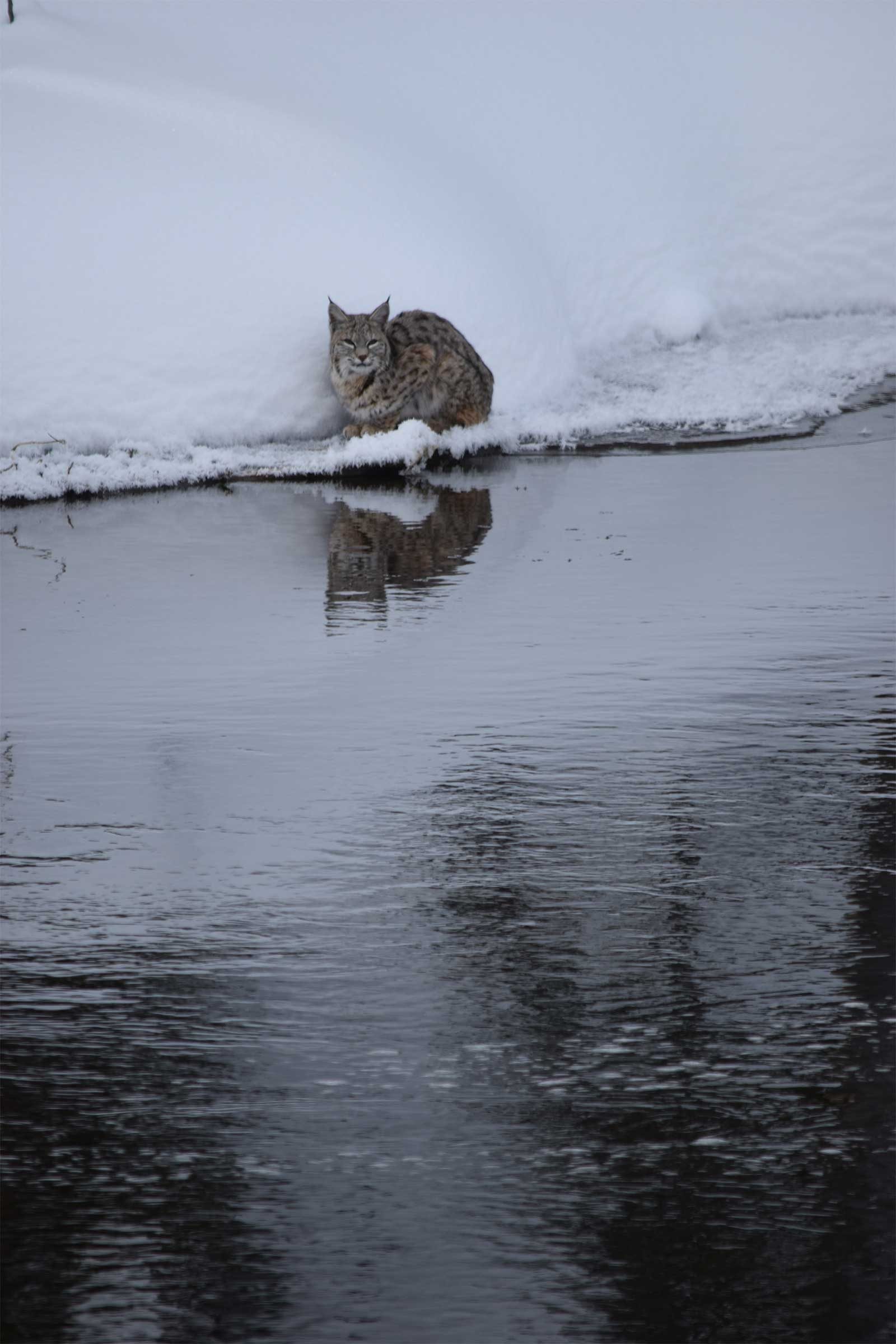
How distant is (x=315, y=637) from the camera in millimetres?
5508

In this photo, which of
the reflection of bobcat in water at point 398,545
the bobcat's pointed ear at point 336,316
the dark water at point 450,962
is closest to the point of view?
the dark water at point 450,962

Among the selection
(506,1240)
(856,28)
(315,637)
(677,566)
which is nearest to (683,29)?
(856,28)

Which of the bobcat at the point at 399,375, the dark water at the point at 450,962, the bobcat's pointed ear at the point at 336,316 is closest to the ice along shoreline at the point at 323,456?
the bobcat at the point at 399,375

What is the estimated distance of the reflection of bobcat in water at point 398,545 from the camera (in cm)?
627

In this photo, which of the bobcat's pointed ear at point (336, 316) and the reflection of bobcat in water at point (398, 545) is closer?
the reflection of bobcat in water at point (398, 545)

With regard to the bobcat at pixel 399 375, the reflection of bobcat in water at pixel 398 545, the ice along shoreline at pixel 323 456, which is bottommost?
the reflection of bobcat in water at pixel 398 545

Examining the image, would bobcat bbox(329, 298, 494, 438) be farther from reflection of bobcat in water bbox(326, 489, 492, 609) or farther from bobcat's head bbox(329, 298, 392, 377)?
reflection of bobcat in water bbox(326, 489, 492, 609)

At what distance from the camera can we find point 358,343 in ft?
30.5

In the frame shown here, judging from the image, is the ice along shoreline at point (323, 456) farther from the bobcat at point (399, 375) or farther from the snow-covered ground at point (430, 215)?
the bobcat at point (399, 375)

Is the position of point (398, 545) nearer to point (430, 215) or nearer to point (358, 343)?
point (358, 343)

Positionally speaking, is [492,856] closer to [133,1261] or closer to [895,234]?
[133,1261]

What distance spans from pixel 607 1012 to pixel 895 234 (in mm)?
14796

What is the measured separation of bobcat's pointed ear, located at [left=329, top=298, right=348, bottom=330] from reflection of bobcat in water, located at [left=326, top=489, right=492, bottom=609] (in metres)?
1.82

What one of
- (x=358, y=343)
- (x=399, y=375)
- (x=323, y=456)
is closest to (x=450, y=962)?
(x=323, y=456)
